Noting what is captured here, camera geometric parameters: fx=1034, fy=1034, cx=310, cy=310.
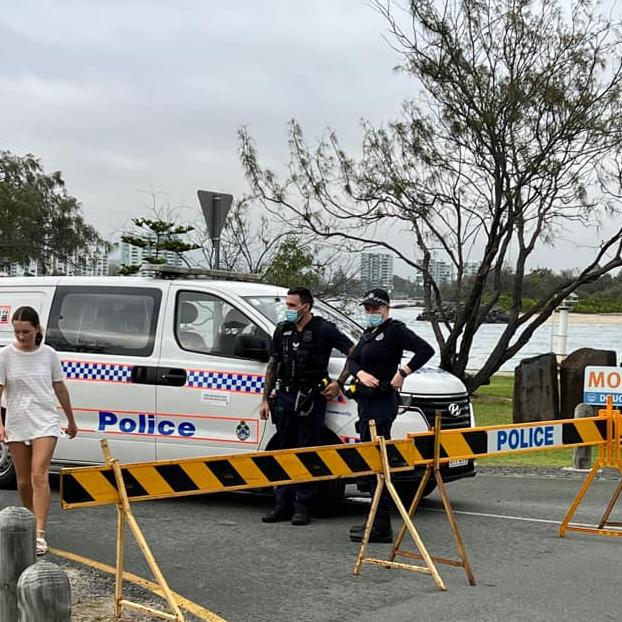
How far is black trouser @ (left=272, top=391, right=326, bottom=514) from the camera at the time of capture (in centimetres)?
834

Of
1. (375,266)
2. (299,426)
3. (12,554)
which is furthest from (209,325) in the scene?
(375,266)

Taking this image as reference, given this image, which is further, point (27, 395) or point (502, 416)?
point (502, 416)

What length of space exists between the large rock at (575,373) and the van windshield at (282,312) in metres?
7.50

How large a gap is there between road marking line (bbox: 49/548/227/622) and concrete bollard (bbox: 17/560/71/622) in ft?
6.96

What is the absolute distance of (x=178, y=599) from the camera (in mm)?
6113

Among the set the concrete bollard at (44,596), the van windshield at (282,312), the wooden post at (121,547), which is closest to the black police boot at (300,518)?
the van windshield at (282,312)

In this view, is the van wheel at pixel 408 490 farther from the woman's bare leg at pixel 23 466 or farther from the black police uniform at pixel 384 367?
the woman's bare leg at pixel 23 466

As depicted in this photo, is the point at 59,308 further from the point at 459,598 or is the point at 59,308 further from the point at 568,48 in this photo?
the point at 568,48

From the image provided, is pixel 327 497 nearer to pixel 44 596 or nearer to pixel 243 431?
pixel 243 431

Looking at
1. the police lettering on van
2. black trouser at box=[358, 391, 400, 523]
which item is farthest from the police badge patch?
black trouser at box=[358, 391, 400, 523]

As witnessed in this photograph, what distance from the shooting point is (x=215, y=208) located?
12.4 meters

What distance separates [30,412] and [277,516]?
2.38 metres

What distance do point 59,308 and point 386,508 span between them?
3944 millimetres

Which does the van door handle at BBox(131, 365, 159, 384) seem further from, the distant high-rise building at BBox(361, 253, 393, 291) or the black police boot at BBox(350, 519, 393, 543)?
the distant high-rise building at BBox(361, 253, 393, 291)
